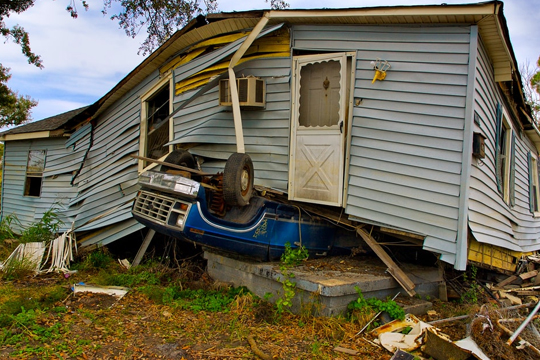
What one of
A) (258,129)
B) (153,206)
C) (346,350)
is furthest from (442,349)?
(258,129)

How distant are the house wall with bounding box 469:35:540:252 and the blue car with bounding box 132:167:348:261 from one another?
7.63 feet

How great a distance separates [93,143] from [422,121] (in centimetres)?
838

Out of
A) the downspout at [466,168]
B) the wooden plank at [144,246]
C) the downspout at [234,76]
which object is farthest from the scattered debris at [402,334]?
the wooden plank at [144,246]

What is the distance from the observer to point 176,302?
5.38 m

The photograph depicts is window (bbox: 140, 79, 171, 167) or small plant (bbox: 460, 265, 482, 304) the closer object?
small plant (bbox: 460, 265, 482, 304)

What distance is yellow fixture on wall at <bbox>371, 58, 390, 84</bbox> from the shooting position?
18.1 feet

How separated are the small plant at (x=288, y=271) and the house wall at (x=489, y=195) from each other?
2242 millimetres

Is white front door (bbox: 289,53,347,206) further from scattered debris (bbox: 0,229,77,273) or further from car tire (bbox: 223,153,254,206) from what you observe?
scattered debris (bbox: 0,229,77,273)

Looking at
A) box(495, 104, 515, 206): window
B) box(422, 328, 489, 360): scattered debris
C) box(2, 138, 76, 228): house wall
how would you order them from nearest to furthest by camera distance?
box(422, 328, 489, 360): scattered debris < box(495, 104, 515, 206): window < box(2, 138, 76, 228): house wall

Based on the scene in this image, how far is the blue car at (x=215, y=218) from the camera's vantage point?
5.22 m

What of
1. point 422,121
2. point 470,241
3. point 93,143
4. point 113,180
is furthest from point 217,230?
point 93,143

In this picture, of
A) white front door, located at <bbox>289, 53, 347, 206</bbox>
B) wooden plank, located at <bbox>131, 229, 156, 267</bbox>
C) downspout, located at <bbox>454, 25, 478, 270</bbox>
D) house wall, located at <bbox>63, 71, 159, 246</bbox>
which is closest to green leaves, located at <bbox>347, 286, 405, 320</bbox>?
downspout, located at <bbox>454, 25, 478, 270</bbox>

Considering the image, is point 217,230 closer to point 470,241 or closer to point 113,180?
point 470,241

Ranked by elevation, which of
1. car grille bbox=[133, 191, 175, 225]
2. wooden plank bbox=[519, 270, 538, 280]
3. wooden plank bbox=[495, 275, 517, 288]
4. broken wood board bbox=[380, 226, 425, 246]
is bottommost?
wooden plank bbox=[495, 275, 517, 288]
